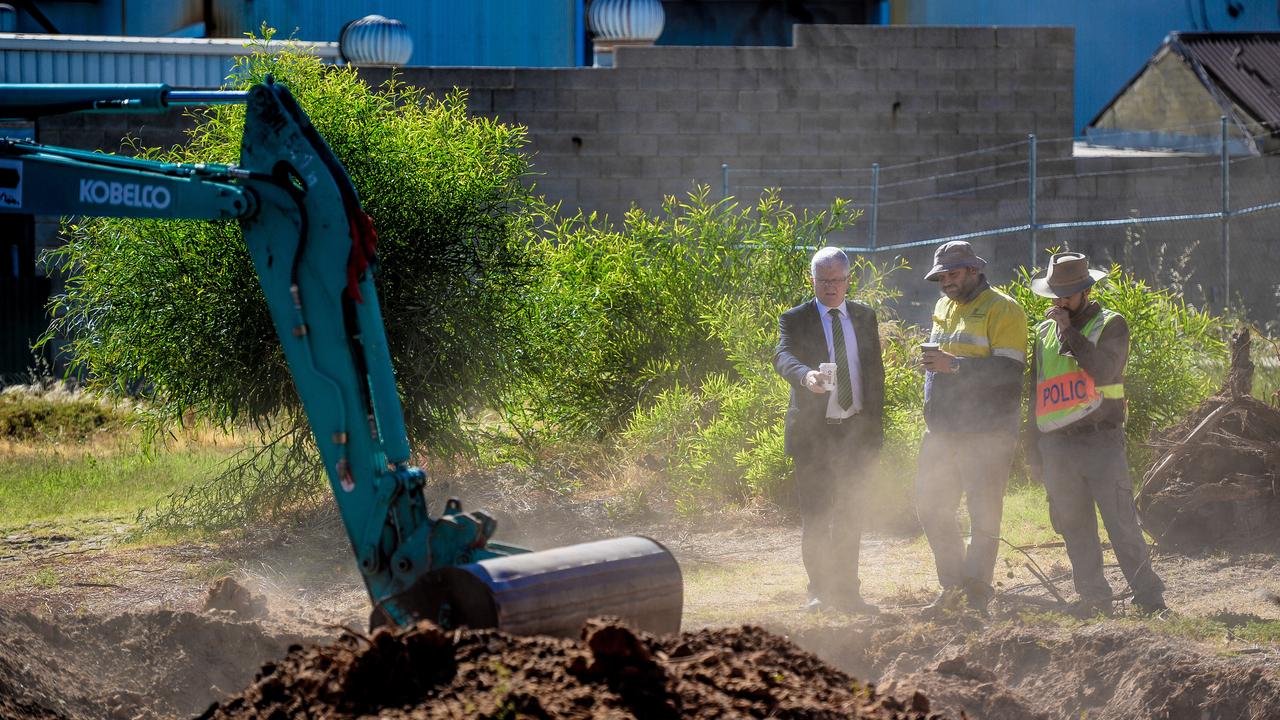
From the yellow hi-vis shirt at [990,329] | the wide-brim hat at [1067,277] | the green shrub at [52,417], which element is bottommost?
the green shrub at [52,417]

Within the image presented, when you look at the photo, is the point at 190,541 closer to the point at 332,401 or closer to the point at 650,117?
the point at 332,401

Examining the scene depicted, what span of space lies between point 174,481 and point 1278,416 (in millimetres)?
8988

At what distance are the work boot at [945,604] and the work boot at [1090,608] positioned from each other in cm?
58

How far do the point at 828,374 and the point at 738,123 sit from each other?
11.4 m

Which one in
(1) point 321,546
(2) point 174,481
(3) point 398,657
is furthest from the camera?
(2) point 174,481

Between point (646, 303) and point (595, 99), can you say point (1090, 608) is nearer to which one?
point (646, 303)

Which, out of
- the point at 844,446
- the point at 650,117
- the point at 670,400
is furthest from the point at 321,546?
the point at 650,117

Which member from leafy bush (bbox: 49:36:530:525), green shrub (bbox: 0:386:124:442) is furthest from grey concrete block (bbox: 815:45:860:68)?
green shrub (bbox: 0:386:124:442)

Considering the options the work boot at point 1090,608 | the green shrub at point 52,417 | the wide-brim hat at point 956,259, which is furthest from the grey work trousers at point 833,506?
the green shrub at point 52,417

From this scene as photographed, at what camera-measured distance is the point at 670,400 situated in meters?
10.8

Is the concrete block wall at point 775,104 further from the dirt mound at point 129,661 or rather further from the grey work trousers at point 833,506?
the dirt mound at point 129,661

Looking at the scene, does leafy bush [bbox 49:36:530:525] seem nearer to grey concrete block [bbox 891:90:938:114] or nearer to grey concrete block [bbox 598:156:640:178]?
→ grey concrete block [bbox 598:156:640:178]

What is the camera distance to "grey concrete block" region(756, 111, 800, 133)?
59.1 ft

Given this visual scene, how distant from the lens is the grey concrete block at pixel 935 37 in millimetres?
18172
